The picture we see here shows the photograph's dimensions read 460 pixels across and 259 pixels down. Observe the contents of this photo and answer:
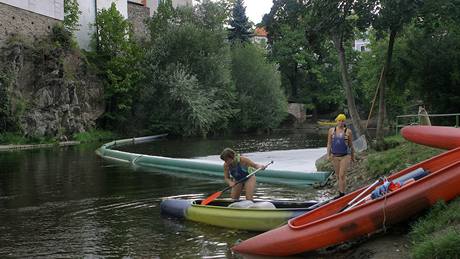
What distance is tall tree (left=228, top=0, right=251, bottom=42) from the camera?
2249 inches

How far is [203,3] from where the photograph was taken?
1966 inches

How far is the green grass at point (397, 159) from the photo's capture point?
11223 millimetres

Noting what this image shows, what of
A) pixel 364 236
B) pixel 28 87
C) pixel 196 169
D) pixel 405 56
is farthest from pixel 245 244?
pixel 28 87

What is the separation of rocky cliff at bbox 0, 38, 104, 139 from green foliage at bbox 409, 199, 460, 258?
3208 centimetres

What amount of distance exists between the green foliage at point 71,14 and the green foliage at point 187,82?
655 centimetres

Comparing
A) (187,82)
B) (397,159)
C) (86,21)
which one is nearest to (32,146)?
(187,82)

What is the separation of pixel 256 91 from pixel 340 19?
109 ft

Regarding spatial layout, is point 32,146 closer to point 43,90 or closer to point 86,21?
point 43,90

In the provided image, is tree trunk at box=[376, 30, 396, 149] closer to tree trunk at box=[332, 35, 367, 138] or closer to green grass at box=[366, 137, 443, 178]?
tree trunk at box=[332, 35, 367, 138]

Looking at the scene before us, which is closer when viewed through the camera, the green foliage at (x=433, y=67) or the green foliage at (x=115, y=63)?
the green foliage at (x=433, y=67)

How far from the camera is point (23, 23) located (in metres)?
39.2

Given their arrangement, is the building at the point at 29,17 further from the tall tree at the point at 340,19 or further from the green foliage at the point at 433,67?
the tall tree at the point at 340,19


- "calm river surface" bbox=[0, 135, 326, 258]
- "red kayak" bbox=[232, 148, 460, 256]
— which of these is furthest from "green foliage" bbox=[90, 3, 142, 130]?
"red kayak" bbox=[232, 148, 460, 256]

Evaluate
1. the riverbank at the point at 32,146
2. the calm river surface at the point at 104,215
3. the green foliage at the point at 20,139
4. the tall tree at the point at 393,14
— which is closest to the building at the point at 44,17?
the green foliage at the point at 20,139
